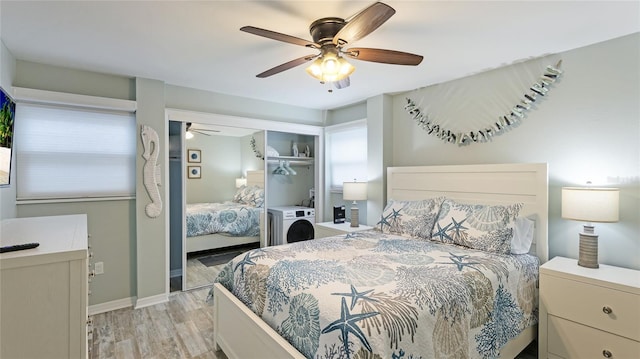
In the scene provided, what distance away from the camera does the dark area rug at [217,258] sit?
409 centimetres

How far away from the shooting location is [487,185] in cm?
284

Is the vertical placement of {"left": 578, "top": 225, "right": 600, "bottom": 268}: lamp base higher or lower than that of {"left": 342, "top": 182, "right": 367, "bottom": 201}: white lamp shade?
lower

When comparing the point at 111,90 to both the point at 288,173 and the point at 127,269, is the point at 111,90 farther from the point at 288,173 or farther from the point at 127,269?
the point at 288,173

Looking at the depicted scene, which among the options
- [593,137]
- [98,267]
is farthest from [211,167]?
[593,137]

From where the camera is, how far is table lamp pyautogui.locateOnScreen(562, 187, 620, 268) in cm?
206

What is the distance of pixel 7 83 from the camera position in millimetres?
2438

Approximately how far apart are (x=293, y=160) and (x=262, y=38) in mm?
2460

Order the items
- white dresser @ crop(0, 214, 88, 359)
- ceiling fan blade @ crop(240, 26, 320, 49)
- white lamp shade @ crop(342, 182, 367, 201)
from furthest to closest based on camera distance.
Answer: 1. white lamp shade @ crop(342, 182, 367, 201)
2. ceiling fan blade @ crop(240, 26, 320, 49)
3. white dresser @ crop(0, 214, 88, 359)

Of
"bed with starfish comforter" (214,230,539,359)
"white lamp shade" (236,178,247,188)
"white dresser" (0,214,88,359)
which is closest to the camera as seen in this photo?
"white dresser" (0,214,88,359)

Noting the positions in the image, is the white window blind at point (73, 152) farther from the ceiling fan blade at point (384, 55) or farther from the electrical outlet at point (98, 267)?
the ceiling fan blade at point (384, 55)

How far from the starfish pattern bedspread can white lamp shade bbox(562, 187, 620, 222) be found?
11.1 feet

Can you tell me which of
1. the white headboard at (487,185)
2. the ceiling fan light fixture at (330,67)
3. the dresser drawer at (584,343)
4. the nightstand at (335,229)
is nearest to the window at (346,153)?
the white headboard at (487,185)

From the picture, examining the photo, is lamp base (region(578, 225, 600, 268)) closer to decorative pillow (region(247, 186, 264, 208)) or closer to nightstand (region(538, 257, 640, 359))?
nightstand (region(538, 257, 640, 359))

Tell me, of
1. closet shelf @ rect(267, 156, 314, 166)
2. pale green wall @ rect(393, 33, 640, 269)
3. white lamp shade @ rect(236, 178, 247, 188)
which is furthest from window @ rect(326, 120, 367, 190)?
pale green wall @ rect(393, 33, 640, 269)
